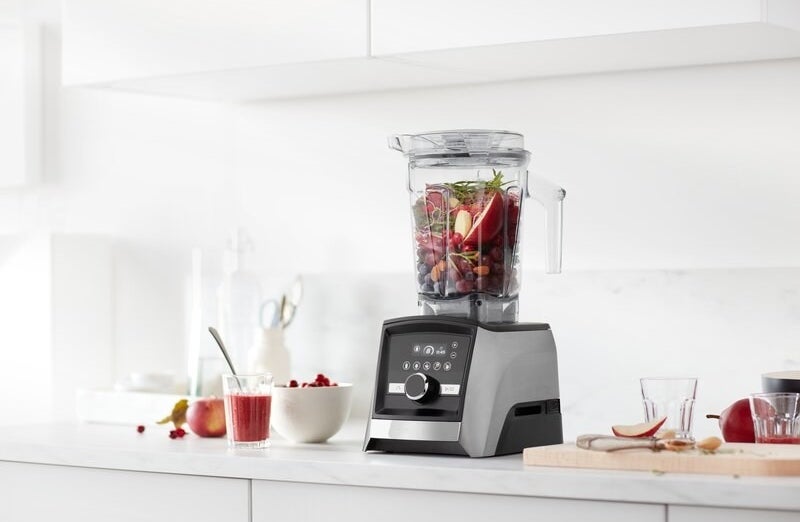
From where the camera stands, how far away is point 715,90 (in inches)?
80.4

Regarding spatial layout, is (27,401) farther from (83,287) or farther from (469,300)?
(469,300)

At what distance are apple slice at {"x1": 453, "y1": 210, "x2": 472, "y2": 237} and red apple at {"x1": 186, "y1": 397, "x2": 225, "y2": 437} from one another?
53 cm

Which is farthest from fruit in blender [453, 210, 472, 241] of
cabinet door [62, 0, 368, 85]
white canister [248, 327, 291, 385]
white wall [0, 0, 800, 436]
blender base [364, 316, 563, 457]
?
white canister [248, 327, 291, 385]

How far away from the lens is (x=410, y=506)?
1.58m

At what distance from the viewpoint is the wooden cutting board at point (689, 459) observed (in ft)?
4.69

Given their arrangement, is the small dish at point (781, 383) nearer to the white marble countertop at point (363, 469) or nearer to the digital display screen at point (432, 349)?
the white marble countertop at point (363, 469)

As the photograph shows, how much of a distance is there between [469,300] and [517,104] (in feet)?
2.02

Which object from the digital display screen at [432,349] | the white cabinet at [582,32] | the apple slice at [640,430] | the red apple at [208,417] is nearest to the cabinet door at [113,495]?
the red apple at [208,417]

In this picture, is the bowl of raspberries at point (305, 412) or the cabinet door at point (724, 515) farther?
the bowl of raspberries at point (305, 412)

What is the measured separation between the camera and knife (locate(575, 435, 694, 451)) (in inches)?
59.5

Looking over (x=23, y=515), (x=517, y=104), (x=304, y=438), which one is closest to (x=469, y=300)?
(x=304, y=438)

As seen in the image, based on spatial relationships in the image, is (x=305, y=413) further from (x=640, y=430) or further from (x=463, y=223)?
(x=640, y=430)

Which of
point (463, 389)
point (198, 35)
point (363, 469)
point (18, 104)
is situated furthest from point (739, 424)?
point (18, 104)

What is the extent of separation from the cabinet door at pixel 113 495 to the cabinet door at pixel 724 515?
0.62 m
